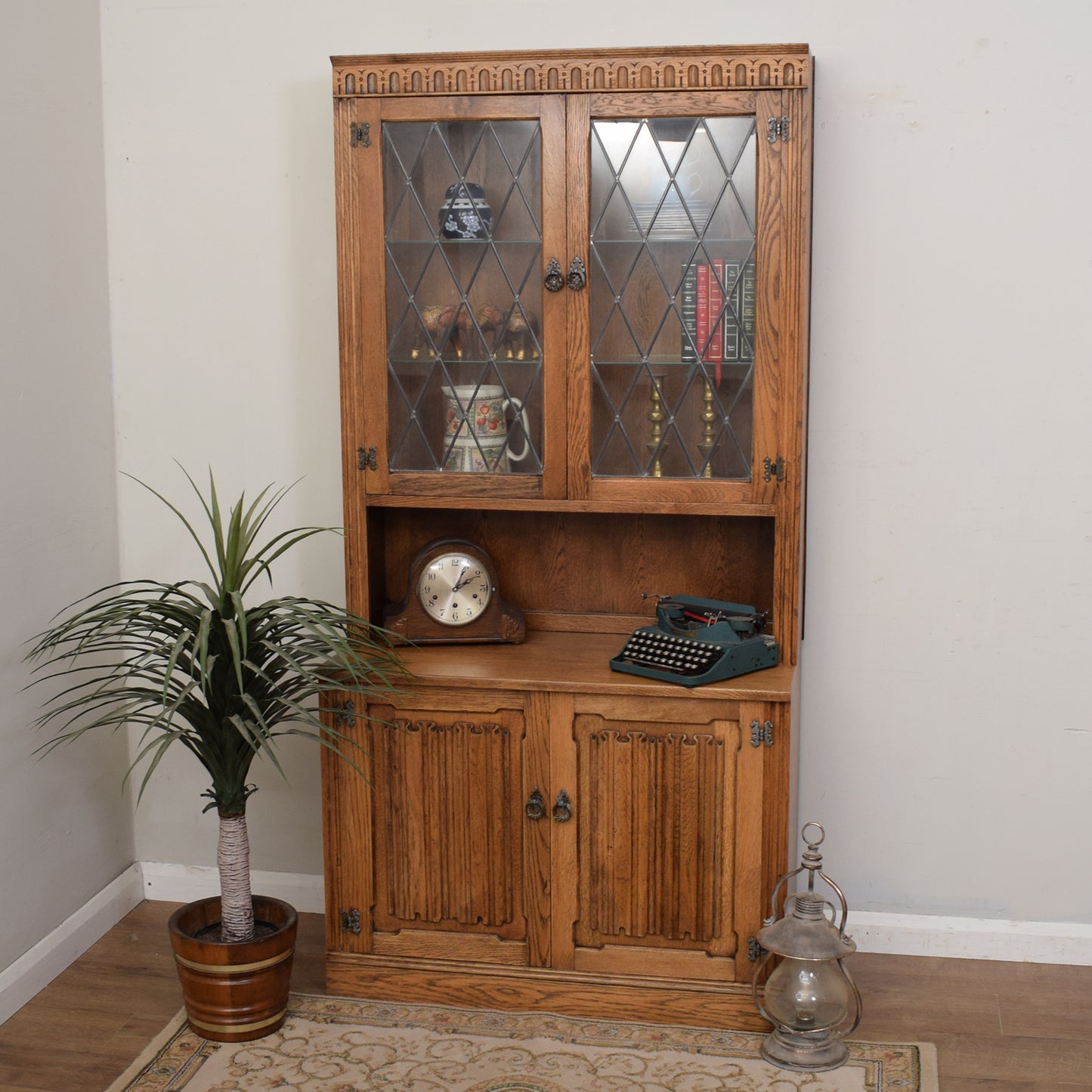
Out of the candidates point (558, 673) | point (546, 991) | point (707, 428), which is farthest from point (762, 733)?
point (546, 991)

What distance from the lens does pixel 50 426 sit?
9.79 ft

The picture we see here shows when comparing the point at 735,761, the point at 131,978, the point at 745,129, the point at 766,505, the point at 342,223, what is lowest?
the point at 131,978

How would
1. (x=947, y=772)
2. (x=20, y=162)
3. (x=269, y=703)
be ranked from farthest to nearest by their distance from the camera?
1. (x=947, y=772)
2. (x=20, y=162)
3. (x=269, y=703)

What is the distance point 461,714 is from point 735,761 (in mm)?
604

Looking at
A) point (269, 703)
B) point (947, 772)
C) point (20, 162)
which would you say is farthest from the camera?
point (947, 772)

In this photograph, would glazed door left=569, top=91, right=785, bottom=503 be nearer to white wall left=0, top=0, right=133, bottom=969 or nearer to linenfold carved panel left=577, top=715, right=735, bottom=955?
linenfold carved panel left=577, top=715, right=735, bottom=955

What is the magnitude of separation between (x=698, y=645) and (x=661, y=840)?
1.42 ft

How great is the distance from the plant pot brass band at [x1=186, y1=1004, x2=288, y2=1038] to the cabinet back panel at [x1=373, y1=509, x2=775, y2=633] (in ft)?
3.12

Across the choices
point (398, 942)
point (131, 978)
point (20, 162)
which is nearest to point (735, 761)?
point (398, 942)

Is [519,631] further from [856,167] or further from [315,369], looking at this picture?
[856,167]

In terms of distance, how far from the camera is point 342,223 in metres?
2.75

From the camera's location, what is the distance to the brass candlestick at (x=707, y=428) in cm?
272

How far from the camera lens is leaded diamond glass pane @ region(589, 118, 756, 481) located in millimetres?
2645

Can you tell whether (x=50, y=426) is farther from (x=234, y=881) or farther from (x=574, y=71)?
(x=574, y=71)
